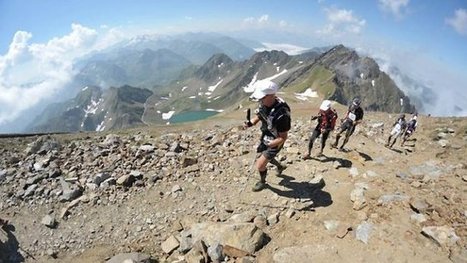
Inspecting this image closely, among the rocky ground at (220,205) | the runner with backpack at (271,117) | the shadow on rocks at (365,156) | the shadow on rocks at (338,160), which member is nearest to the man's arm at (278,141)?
the runner with backpack at (271,117)

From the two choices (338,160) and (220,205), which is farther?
(338,160)

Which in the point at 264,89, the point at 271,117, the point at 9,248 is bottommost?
the point at 9,248

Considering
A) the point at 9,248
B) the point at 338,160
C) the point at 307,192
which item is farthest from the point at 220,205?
the point at 9,248

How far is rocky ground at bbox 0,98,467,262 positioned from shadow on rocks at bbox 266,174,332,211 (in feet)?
0.12

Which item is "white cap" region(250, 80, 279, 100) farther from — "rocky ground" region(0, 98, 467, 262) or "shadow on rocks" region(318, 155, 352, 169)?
"shadow on rocks" region(318, 155, 352, 169)

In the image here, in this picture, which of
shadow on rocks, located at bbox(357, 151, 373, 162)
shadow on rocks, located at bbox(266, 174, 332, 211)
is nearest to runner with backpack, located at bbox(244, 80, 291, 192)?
shadow on rocks, located at bbox(266, 174, 332, 211)

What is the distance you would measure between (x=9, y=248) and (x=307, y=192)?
909 centimetres

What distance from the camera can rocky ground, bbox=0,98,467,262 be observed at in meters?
8.84

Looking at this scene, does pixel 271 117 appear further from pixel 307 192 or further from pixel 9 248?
pixel 9 248

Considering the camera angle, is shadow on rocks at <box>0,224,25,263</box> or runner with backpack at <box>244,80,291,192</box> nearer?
runner with backpack at <box>244,80,291,192</box>

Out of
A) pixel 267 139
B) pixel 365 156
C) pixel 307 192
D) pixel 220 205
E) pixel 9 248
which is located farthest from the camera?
pixel 365 156

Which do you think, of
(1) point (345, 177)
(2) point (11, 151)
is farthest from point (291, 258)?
(2) point (11, 151)

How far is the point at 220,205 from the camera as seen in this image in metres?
11.3

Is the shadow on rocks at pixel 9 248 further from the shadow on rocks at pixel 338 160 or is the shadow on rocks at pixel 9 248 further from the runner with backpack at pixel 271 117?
the shadow on rocks at pixel 338 160
